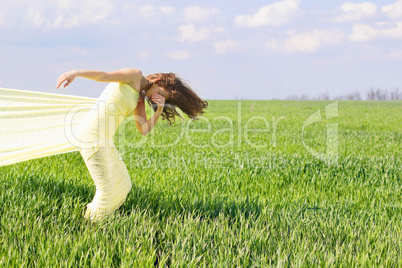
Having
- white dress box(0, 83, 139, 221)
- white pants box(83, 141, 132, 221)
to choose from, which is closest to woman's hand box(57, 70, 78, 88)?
white dress box(0, 83, 139, 221)

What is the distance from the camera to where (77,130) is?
4113mm

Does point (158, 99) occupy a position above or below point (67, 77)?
below

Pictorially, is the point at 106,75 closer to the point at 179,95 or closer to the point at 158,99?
the point at 158,99

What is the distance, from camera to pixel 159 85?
172 inches

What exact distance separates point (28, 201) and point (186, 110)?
2.20 metres

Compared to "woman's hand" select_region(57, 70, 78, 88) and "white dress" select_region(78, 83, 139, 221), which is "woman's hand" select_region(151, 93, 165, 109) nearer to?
"white dress" select_region(78, 83, 139, 221)

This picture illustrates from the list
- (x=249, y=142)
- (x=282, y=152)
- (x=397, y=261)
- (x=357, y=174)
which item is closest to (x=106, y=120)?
(x=397, y=261)

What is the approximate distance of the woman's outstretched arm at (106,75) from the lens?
146 inches

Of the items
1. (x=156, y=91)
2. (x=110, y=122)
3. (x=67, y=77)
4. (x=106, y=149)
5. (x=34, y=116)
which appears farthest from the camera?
(x=34, y=116)

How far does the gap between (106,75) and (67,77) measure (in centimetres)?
39

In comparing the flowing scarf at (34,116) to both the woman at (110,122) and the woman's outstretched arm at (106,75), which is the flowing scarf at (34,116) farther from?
the woman's outstretched arm at (106,75)

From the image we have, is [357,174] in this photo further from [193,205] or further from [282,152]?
[193,205]

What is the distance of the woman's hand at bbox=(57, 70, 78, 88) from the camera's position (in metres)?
3.66

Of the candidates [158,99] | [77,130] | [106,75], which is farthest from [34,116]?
[158,99]
